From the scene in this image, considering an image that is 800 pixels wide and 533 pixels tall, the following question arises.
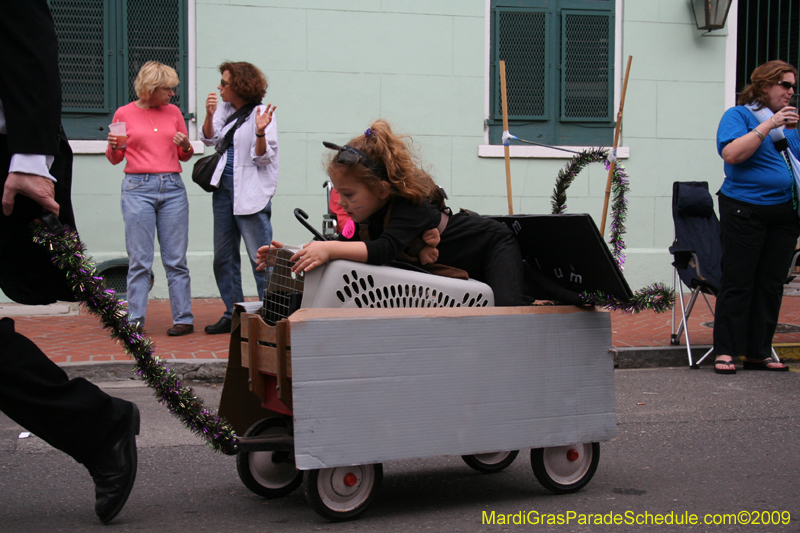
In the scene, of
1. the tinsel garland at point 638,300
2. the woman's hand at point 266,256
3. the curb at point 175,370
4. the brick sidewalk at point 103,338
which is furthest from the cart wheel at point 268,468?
the curb at point 175,370

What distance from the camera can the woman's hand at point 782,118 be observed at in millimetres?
5430

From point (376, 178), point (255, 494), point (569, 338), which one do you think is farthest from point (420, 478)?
point (376, 178)

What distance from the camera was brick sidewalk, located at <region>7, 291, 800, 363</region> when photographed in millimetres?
5759

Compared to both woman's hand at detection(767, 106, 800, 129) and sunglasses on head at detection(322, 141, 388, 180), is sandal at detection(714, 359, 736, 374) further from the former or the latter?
sunglasses on head at detection(322, 141, 388, 180)

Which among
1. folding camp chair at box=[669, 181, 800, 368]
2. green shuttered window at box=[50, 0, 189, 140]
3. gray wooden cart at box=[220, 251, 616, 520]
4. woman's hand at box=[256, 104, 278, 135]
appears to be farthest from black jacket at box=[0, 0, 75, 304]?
green shuttered window at box=[50, 0, 189, 140]

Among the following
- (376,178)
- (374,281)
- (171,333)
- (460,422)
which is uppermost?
(376,178)

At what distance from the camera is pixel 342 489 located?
2826 millimetres

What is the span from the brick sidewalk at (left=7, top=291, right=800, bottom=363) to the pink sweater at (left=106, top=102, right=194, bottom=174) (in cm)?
124

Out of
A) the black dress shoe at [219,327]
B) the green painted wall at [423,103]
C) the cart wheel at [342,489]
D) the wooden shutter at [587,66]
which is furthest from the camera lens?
the wooden shutter at [587,66]

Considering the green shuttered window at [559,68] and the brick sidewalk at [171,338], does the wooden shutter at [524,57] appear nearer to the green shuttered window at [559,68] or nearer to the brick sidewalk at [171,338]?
the green shuttered window at [559,68]

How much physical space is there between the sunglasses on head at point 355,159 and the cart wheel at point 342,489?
1069 millimetres

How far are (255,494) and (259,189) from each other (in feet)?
11.6

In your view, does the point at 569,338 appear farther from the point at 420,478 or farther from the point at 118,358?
the point at 118,358

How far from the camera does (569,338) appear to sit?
3055 millimetres
